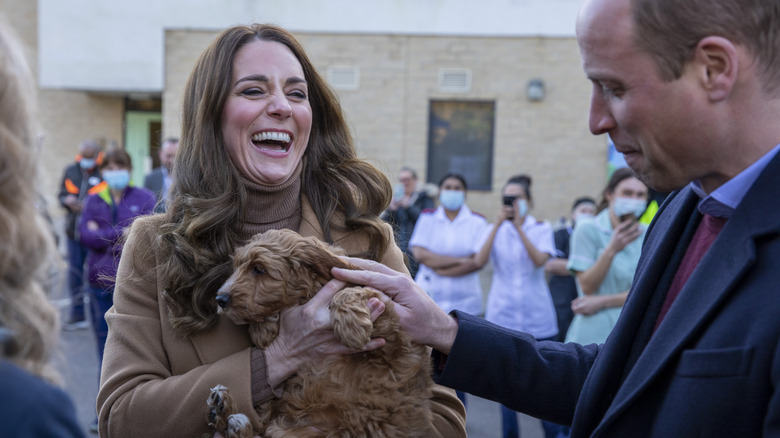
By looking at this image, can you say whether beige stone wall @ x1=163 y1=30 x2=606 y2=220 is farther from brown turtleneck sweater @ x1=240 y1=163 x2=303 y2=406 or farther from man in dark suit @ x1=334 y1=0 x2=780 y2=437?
man in dark suit @ x1=334 y1=0 x2=780 y2=437

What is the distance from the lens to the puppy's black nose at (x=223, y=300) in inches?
101

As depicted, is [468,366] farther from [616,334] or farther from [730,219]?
[730,219]

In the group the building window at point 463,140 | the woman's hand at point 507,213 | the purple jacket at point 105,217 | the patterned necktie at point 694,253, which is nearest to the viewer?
the patterned necktie at point 694,253

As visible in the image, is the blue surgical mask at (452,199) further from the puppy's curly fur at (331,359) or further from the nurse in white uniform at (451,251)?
the puppy's curly fur at (331,359)

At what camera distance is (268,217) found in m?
2.96

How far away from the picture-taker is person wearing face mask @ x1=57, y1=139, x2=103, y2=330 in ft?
34.6

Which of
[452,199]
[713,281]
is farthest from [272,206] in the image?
[452,199]

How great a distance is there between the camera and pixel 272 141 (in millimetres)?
2896

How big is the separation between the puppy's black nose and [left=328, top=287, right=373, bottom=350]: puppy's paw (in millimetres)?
420

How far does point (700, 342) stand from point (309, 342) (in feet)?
4.55

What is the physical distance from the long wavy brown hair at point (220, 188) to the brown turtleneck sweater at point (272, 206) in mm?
63

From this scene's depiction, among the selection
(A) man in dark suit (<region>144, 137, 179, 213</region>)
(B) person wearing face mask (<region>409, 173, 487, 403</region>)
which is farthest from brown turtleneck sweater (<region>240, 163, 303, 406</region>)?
(A) man in dark suit (<region>144, 137, 179, 213</region>)

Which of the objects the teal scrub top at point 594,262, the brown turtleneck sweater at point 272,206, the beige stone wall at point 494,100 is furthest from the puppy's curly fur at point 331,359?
the beige stone wall at point 494,100

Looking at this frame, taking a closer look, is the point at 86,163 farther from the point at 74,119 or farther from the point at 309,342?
the point at 309,342
